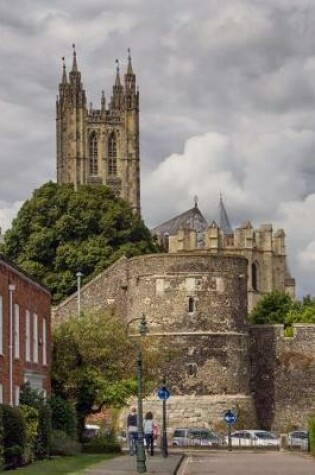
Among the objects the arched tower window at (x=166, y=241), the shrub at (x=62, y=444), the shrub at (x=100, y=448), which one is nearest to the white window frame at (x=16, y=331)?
the shrub at (x=62, y=444)

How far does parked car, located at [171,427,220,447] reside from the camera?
65.2m

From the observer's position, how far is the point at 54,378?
55.3m

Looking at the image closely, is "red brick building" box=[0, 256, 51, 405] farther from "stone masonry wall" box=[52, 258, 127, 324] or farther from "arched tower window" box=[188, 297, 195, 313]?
"stone masonry wall" box=[52, 258, 127, 324]

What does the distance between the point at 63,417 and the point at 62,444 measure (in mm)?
3751

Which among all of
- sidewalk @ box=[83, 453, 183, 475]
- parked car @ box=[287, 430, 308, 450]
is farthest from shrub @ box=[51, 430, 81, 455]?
parked car @ box=[287, 430, 308, 450]

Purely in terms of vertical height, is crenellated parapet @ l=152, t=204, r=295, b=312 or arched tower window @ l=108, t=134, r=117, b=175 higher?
arched tower window @ l=108, t=134, r=117, b=175

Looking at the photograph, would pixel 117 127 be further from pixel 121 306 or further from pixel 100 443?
pixel 100 443

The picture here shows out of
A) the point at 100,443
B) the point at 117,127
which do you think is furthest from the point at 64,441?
the point at 117,127

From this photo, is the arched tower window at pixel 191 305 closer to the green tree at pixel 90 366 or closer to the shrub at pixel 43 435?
the green tree at pixel 90 366

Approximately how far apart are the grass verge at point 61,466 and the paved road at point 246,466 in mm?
2942

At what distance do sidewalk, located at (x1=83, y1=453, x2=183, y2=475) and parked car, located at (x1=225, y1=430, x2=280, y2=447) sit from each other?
16188 mm

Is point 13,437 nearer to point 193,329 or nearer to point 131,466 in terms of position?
point 131,466

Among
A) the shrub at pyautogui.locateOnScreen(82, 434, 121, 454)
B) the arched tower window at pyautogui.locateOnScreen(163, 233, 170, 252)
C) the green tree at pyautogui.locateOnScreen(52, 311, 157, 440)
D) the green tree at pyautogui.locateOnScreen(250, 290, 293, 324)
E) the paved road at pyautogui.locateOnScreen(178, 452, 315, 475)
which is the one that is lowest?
the paved road at pyautogui.locateOnScreen(178, 452, 315, 475)

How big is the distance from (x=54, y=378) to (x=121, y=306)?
2236 cm
